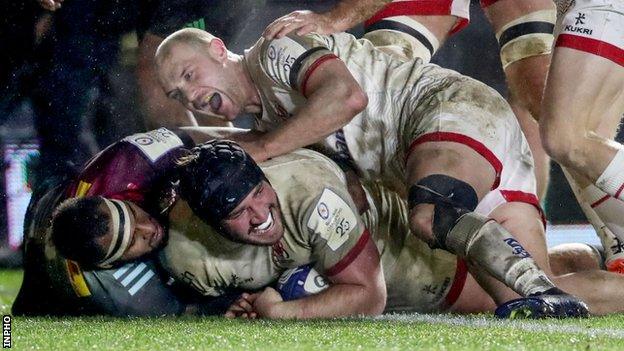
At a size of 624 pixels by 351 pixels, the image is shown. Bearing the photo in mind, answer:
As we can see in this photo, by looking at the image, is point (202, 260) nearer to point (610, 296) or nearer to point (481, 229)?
point (481, 229)

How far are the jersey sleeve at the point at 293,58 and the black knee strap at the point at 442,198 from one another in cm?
57

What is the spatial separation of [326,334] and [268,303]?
0.63 m

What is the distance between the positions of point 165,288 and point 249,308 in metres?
0.32

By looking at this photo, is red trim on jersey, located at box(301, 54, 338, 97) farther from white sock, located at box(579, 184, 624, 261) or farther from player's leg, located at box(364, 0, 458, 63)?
white sock, located at box(579, 184, 624, 261)

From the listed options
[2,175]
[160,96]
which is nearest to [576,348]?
[160,96]

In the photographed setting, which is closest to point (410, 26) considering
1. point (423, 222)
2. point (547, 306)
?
point (423, 222)

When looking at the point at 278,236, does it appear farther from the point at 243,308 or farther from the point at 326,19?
the point at 326,19

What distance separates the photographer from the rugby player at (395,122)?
13.5ft

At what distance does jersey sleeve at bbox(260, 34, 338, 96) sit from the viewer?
4453 mm

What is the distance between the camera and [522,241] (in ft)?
14.5

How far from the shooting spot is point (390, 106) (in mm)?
4570

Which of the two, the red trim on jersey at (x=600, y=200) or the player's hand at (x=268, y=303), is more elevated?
the red trim on jersey at (x=600, y=200)

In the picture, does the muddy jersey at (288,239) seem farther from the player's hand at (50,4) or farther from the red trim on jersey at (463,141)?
the player's hand at (50,4)

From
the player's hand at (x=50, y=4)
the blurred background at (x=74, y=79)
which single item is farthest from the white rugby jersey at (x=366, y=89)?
the blurred background at (x=74, y=79)
